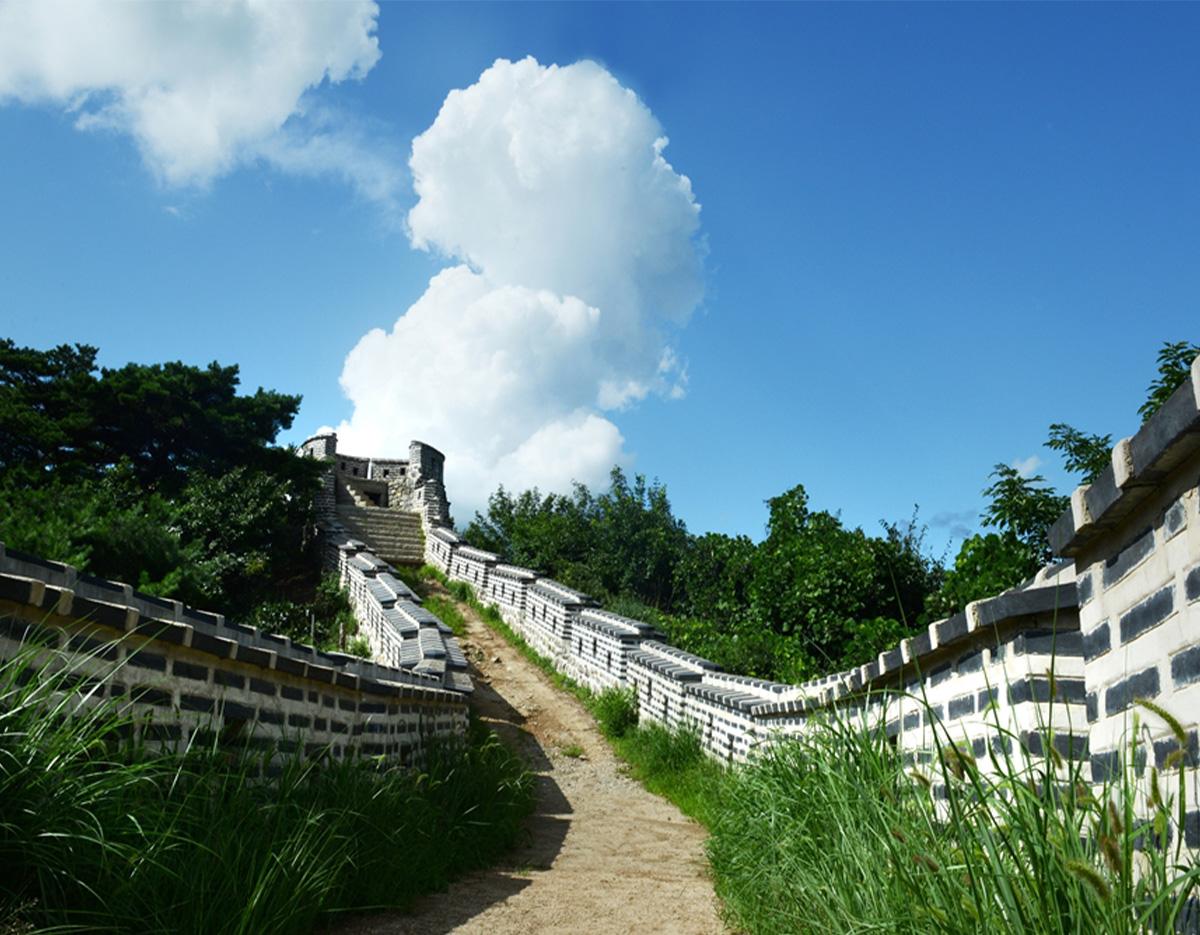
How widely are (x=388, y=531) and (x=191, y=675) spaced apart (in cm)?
2291

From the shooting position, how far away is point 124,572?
52.8 feet

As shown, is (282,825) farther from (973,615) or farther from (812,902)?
(973,615)

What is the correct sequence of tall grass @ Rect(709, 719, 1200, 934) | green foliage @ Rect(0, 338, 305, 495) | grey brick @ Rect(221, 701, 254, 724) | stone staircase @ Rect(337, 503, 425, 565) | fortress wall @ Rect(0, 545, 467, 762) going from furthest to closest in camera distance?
stone staircase @ Rect(337, 503, 425, 565), green foliage @ Rect(0, 338, 305, 495), grey brick @ Rect(221, 701, 254, 724), fortress wall @ Rect(0, 545, 467, 762), tall grass @ Rect(709, 719, 1200, 934)

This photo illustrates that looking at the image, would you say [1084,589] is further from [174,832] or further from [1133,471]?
[174,832]

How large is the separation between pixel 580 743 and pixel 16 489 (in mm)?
12543

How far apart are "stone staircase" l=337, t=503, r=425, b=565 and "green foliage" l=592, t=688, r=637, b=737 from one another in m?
13.2

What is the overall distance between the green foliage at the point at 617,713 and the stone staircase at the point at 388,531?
13.2 m

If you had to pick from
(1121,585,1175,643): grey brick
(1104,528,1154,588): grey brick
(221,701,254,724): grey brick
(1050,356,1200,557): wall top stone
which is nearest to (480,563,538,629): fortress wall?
(221,701,254,724): grey brick

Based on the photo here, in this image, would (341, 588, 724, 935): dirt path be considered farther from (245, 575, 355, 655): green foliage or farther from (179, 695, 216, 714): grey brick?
(245, 575, 355, 655): green foliage

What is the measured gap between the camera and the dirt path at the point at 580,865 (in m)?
4.91

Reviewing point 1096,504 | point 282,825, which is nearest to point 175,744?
point 282,825

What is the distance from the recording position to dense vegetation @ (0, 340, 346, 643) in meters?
17.7

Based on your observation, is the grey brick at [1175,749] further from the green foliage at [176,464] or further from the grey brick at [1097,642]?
the green foliage at [176,464]

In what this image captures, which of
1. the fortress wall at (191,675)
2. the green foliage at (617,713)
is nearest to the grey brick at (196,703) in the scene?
the fortress wall at (191,675)
